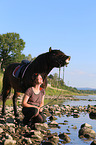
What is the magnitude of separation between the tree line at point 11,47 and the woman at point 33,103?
39.9m

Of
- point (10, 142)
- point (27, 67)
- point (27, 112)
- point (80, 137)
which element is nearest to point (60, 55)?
point (27, 67)

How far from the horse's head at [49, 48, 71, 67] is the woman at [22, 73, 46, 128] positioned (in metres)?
0.92

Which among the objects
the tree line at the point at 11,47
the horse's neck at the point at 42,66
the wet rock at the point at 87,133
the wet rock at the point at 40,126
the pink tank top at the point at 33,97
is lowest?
the wet rock at the point at 87,133

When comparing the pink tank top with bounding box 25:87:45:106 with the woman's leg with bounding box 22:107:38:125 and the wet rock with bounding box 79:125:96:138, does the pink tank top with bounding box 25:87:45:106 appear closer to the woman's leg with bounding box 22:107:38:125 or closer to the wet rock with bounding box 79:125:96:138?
the woman's leg with bounding box 22:107:38:125

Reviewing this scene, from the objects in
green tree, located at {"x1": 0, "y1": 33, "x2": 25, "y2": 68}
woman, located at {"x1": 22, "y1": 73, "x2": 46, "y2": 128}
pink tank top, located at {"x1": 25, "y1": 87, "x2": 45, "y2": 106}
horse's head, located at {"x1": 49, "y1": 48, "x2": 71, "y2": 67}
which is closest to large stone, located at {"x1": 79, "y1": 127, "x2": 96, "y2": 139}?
woman, located at {"x1": 22, "y1": 73, "x2": 46, "y2": 128}

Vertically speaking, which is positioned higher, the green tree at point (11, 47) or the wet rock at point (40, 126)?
the green tree at point (11, 47)

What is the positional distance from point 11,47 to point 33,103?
43030 mm

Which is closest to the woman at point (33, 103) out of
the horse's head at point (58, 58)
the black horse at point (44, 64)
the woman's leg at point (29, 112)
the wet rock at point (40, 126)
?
the woman's leg at point (29, 112)

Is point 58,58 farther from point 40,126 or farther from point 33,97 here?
point 40,126

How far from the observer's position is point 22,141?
4914 millimetres

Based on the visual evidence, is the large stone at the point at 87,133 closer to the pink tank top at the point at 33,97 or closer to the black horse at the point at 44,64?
the pink tank top at the point at 33,97

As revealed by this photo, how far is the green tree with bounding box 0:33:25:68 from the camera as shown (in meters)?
45.9

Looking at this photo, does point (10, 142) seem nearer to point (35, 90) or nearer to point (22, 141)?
point (22, 141)

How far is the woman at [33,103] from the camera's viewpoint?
18.4 feet
